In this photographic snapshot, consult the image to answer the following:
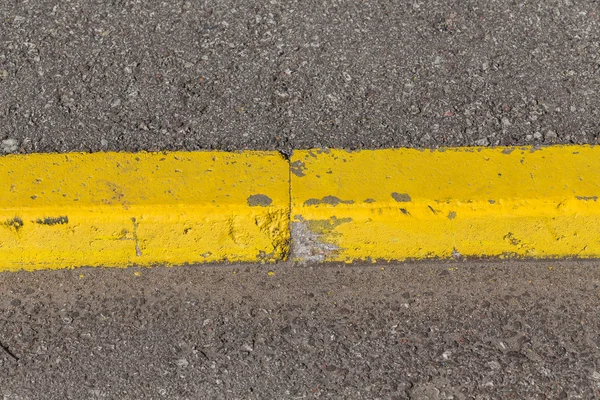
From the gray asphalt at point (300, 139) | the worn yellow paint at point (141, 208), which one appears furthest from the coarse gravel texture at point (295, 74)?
the worn yellow paint at point (141, 208)

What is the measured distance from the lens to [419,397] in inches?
85.0

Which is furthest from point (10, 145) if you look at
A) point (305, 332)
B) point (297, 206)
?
point (305, 332)

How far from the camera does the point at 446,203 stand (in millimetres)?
2400

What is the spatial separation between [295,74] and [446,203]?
92 cm

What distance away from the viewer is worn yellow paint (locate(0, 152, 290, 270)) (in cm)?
239


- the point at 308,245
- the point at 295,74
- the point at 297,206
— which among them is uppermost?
the point at 295,74

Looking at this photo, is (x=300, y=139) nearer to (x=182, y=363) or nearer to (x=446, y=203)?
(x=446, y=203)

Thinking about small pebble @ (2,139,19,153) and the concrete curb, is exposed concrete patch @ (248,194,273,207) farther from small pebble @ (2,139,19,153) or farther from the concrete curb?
small pebble @ (2,139,19,153)

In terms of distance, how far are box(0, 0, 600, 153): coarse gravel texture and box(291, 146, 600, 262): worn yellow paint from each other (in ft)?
0.45

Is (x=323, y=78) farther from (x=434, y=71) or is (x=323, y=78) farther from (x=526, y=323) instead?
(x=526, y=323)

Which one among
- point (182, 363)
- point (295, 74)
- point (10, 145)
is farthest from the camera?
point (295, 74)

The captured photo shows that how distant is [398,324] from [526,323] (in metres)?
0.43

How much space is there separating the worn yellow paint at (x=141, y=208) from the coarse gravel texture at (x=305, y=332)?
3.7 inches

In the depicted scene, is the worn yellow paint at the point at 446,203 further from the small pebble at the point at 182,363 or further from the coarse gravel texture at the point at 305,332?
the small pebble at the point at 182,363
